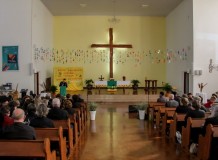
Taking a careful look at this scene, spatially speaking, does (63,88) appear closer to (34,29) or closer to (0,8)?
(34,29)

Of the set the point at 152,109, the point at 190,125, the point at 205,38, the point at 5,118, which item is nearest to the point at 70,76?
the point at 205,38

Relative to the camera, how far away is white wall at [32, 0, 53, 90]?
17141 mm

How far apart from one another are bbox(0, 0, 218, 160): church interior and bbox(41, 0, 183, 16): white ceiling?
58mm

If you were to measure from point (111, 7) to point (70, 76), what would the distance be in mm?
4893

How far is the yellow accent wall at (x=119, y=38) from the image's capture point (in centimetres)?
2289

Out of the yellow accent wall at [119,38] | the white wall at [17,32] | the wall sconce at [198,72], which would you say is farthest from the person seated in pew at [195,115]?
the yellow accent wall at [119,38]

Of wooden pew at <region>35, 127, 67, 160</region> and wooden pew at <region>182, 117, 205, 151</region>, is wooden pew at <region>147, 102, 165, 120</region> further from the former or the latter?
wooden pew at <region>35, 127, 67, 160</region>

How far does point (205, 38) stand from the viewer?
16219 mm

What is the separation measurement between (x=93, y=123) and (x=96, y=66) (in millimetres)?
11832

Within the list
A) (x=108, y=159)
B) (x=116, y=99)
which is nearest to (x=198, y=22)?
(x=116, y=99)

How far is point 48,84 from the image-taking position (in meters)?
20.8

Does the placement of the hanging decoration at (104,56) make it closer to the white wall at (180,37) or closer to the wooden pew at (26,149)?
the white wall at (180,37)

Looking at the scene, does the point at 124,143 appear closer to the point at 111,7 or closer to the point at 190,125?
Result: the point at 190,125

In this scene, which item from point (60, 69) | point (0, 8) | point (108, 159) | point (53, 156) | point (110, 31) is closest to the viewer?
point (53, 156)
